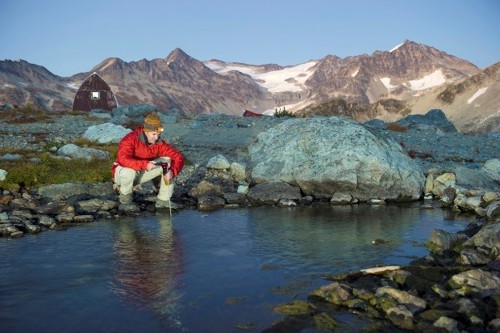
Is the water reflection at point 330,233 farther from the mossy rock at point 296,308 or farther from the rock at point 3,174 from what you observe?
the rock at point 3,174

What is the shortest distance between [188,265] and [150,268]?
483 mm

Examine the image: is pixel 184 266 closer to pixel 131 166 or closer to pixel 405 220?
pixel 131 166

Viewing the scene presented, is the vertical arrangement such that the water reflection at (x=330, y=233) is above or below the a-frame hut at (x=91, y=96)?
below

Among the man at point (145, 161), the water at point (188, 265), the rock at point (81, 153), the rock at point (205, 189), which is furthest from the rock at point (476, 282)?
the rock at point (81, 153)

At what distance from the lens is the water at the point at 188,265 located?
480 centimetres

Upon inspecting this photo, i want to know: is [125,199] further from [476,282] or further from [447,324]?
[447,324]

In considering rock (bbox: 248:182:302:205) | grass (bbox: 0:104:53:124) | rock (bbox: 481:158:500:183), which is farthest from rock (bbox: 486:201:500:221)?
grass (bbox: 0:104:53:124)

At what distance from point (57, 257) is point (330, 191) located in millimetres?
6959

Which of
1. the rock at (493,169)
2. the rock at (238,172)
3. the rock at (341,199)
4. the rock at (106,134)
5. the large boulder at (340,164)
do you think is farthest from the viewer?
the rock at (106,134)

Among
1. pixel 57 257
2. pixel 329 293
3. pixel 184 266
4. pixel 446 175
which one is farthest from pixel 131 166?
pixel 446 175

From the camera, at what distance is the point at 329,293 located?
5168mm

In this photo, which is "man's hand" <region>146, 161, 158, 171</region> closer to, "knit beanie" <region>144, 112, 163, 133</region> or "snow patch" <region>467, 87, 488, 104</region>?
"knit beanie" <region>144, 112, 163, 133</region>

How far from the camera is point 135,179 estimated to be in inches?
422

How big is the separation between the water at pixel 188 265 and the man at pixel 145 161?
75cm
